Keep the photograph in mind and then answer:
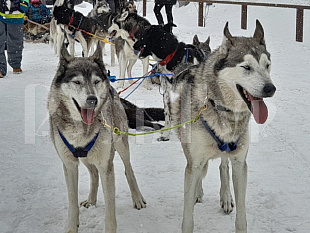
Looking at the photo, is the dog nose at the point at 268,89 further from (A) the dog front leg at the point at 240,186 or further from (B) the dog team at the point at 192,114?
(A) the dog front leg at the point at 240,186

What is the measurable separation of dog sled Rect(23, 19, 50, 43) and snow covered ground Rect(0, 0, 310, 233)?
5.45 metres

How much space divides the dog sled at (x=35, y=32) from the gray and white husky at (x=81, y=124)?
8.89 m

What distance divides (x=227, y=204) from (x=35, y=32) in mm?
9360

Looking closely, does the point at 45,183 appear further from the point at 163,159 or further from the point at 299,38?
the point at 299,38

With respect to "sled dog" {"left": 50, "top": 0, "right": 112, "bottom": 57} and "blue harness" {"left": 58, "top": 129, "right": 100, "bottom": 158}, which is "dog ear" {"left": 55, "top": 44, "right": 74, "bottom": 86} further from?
"sled dog" {"left": 50, "top": 0, "right": 112, "bottom": 57}

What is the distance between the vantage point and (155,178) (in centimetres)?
308

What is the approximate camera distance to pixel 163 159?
348 cm

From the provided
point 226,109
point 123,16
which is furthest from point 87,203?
point 123,16

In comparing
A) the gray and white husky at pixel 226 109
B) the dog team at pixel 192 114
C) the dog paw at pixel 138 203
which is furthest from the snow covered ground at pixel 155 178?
the gray and white husky at pixel 226 109

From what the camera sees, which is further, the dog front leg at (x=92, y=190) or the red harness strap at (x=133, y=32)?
the red harness strap at (x=133, y=32)

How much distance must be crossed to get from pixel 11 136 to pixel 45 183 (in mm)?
1055

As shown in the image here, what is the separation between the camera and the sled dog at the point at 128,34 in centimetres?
594

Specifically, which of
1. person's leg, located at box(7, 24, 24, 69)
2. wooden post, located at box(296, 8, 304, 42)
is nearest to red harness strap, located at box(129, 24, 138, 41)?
person's leg, located at box(7, 24, 24, 69)

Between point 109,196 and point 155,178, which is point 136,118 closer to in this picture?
point 155,178
